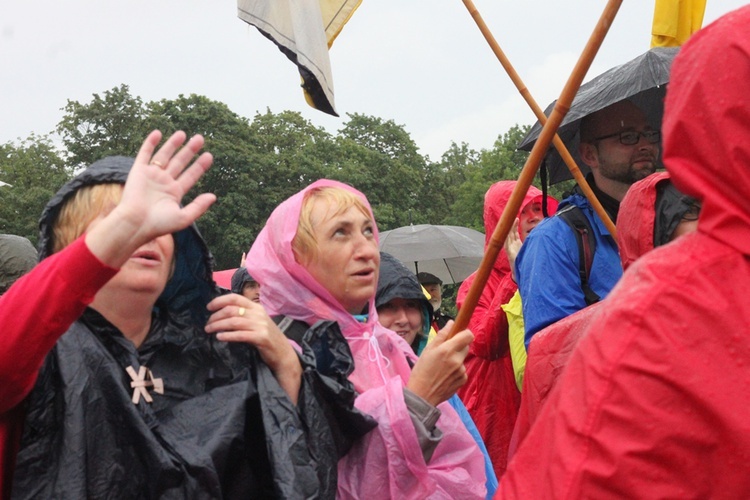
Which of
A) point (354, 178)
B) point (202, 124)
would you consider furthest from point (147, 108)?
point (354, 178)

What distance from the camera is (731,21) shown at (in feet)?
4.99

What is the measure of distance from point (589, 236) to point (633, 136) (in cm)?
67

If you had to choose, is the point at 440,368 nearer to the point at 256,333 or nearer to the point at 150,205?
the point at 256,333

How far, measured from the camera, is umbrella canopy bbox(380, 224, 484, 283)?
10484mm

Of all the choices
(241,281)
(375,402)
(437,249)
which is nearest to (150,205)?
(375,402)

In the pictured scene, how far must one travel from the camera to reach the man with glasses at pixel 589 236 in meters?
3.79

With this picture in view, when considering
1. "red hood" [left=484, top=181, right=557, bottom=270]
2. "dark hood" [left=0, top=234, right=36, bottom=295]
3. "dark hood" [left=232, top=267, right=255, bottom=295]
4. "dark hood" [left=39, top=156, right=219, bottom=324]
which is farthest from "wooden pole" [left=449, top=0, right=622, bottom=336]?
"dark hood" [left=232, top=267, right=255, bottom=295]

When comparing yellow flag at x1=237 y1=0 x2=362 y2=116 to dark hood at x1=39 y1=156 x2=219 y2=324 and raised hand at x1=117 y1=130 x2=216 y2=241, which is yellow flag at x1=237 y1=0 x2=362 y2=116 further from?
raised hand at x1=117 y1=130 x2=216 y2=241

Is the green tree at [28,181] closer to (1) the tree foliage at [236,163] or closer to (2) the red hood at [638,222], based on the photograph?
(1) the tree foliage at [236,163]

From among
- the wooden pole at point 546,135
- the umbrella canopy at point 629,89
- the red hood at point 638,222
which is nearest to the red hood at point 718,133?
the wooden pole at point 546,135

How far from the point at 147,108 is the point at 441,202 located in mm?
21270

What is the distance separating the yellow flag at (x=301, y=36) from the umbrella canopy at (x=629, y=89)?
116 centimetres

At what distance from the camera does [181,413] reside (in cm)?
226

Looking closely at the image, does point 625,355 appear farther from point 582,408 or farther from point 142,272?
point 142,272
